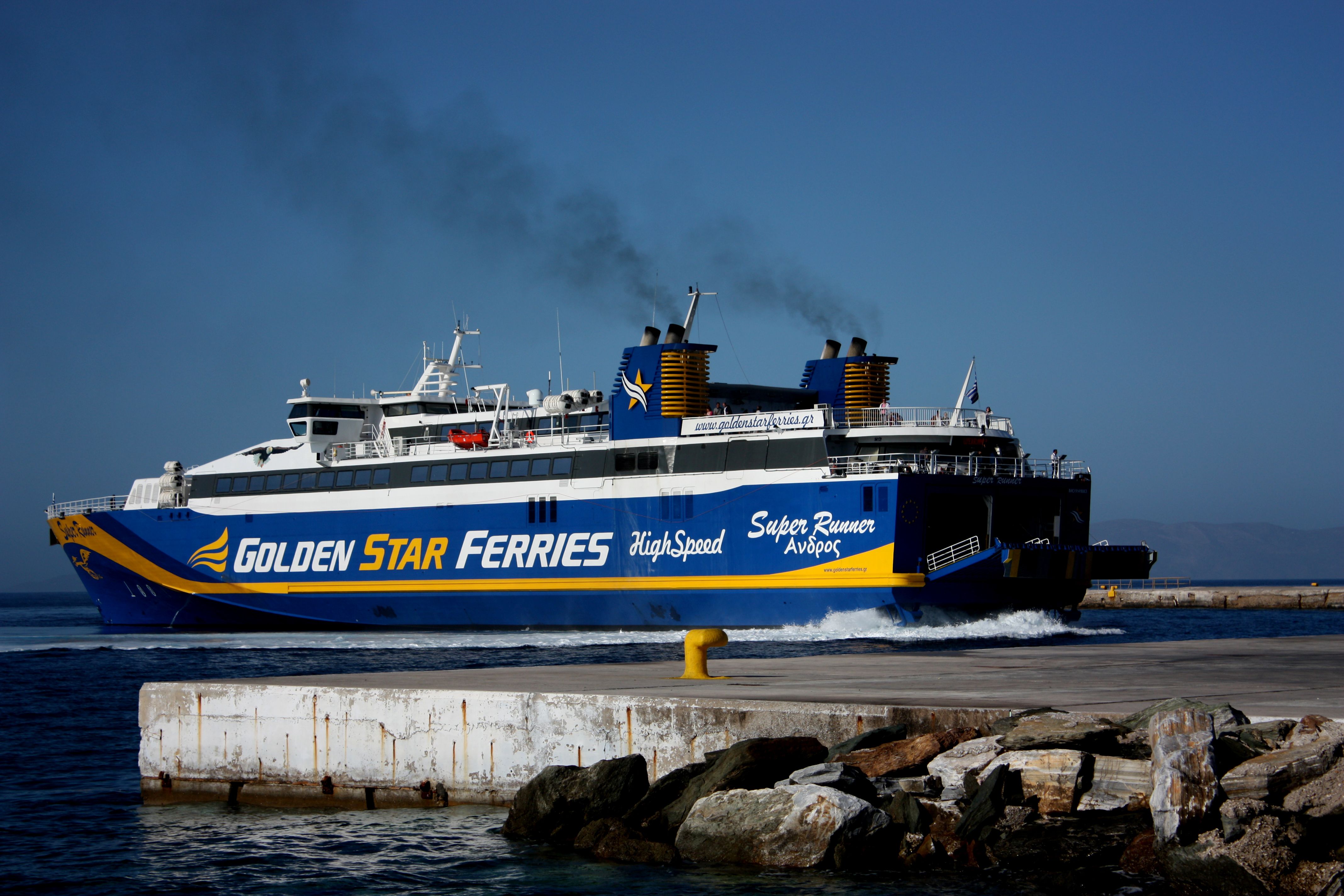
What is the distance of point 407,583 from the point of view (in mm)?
35625

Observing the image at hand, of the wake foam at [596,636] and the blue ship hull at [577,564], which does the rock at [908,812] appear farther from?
the blue ship hull at [577,564]

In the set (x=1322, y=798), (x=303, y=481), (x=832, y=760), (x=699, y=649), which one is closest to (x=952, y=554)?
(x=699, y=649)

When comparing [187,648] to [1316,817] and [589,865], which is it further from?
[1316,817]

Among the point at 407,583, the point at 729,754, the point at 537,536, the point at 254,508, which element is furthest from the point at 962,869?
the point at 254,508

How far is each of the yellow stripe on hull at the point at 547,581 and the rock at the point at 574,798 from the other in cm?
1814

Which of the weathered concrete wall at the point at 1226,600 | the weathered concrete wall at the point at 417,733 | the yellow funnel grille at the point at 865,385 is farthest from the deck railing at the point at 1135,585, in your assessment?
the weathered concrete wall at the point at 417,733

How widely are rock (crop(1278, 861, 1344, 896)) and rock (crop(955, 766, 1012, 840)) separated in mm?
1753

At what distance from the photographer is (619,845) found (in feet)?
32.4

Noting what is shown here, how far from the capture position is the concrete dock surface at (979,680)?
1101cm

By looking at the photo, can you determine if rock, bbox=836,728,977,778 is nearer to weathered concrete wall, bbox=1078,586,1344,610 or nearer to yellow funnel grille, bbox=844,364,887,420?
yellow funnel grille, bbox=844,364,887,420

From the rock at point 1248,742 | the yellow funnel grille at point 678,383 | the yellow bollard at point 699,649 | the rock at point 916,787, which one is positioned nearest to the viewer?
the rock at point 1248,742

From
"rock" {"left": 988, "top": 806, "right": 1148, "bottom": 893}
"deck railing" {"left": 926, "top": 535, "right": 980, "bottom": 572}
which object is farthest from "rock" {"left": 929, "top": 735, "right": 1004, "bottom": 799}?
"deck railing" {"left": 926, "top": 535, "right": 980, "bottom": 572}

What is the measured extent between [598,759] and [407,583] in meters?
25.4

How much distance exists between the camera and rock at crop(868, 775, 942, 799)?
927cm
